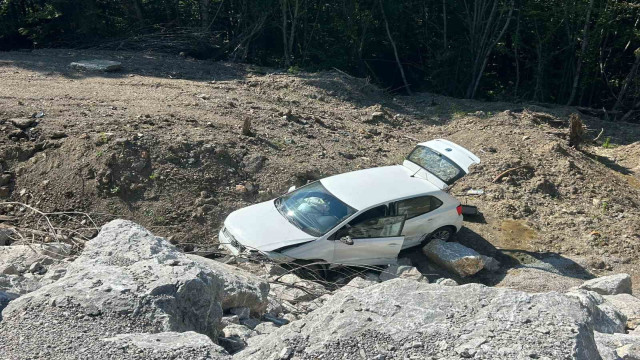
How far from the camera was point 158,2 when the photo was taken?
21.0 metres

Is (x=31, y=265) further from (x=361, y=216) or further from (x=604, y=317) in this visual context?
(x=604, y=317)

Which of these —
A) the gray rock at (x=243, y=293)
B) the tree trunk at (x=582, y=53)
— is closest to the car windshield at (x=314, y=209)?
the gray rock at (x=243, y=293)

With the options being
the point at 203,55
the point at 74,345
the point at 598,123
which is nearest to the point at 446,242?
the point at 74,345

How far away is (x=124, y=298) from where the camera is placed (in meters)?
5.37

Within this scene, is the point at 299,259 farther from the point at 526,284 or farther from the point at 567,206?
the point at 567,206

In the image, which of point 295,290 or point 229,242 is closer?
point 295,290

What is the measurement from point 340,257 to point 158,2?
44.3 ft

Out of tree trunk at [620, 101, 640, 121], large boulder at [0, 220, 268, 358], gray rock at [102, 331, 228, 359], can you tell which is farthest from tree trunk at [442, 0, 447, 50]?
gray rock at [102, 331, 228, 359]

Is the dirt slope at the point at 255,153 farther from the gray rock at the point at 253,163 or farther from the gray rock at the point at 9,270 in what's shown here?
the gray rock at the point at 9,270

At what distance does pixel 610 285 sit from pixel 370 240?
3.25 m

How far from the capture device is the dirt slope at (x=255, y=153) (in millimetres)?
11320

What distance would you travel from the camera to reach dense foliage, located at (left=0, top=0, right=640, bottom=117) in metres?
19.8

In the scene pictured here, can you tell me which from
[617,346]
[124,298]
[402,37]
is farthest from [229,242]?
[402,37]

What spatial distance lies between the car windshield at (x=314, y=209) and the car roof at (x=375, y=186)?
11 cm
